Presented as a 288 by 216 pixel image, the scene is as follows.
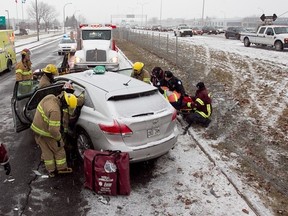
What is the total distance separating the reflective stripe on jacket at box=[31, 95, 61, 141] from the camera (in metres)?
5.10

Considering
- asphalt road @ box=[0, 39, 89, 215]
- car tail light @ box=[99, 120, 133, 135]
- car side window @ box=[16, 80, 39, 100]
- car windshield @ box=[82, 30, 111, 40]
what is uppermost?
car windshield @ box=[82, 30, 111, 40]

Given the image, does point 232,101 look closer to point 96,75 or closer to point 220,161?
point 220,161

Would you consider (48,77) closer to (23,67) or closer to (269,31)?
(23,67)

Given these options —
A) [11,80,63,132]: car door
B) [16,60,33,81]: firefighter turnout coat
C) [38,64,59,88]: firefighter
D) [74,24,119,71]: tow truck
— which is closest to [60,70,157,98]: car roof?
[11,80,63,132]: car door

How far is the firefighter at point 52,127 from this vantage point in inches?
202

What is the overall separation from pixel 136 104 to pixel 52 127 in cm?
138

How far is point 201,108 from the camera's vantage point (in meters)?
8.22

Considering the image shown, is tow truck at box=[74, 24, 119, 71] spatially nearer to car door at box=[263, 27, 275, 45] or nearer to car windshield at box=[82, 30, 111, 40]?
car windshield at box=[82, 30, 111, 40]

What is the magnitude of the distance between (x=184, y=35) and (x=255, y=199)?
46.1 metres

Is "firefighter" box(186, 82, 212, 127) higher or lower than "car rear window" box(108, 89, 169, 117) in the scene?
lower

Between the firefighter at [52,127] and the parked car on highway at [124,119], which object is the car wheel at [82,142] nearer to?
the parked car on highway at [124,119]

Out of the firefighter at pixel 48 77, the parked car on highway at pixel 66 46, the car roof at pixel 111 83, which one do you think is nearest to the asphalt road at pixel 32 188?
the firefighter at pixel 48 77

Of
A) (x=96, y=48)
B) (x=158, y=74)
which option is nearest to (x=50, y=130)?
(x=158, y=74)

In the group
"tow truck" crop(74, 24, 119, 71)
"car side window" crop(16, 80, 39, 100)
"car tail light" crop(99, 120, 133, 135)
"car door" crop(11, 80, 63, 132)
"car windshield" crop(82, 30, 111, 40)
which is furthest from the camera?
"car windshield" crop(82, 30, 111, 40)
